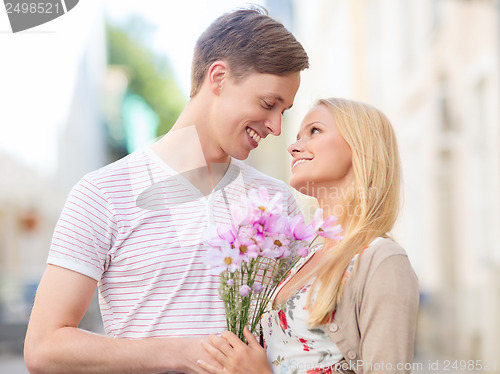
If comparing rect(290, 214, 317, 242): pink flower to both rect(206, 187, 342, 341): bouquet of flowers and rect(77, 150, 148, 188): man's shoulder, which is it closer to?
rect(206, 187, 342, 341): bouquet of flowers

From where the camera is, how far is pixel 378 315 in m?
1.97

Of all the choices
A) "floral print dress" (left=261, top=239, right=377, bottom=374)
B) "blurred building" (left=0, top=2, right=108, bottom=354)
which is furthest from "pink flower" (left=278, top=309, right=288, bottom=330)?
"blurred building" (left=0, top=2, right=108, bottom=354)

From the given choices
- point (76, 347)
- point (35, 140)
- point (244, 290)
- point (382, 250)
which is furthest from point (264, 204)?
point (35, 140)

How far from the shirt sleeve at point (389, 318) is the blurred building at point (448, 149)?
5.23m

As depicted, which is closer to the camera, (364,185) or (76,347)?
(76,347)

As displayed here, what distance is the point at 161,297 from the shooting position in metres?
2.30

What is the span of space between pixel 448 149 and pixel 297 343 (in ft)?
29.1

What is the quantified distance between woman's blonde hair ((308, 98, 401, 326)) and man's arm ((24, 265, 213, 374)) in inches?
17.1

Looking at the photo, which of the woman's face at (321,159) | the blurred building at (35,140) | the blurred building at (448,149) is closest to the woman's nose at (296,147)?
the woman's face at (321,159)

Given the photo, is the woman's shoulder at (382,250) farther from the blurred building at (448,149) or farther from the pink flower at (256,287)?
the blurred building at (448,149)

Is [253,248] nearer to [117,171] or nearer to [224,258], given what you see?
[224,258]

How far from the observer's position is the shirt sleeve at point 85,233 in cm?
218

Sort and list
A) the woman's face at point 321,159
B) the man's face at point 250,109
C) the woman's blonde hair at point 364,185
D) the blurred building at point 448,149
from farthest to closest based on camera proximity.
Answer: the blurred building at point 448,149
the man's face at point 250,109
the woman's face at point 321,159
the woman's blonde hair at point 364,185

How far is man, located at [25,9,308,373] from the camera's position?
2115 millimetres
